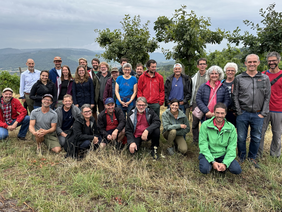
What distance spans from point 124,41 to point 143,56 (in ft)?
5.47

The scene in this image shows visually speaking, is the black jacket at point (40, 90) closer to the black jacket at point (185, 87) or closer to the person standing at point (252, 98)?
the black jacket at point (185, 87)

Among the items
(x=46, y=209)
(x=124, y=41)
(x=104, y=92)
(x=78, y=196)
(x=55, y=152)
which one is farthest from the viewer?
(x=124, y=41)

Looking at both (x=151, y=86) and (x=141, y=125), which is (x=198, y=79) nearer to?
(x=151, y=86)

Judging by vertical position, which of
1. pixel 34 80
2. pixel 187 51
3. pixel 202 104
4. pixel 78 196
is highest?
pixel 187 51

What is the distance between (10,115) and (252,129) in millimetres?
6775

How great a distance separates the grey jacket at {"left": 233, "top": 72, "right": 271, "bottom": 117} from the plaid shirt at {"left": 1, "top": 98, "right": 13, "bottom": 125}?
6.38m

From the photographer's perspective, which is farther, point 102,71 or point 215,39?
point 215,39

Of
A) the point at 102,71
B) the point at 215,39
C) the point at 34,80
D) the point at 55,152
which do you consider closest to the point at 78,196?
the point at 55,152

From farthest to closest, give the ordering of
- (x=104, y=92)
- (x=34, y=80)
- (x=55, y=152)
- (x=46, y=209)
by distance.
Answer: (x=34, y=80)
(x=104, y=92)
(x=55, y=152)
(x=46, y=209)

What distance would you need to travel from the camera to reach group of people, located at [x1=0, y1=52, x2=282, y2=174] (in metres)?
4.16

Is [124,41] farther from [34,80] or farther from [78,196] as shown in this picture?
[78,196]

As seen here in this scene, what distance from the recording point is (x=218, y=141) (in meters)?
4.05

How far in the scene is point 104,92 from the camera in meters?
6.15

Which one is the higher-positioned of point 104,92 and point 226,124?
point 104,92
